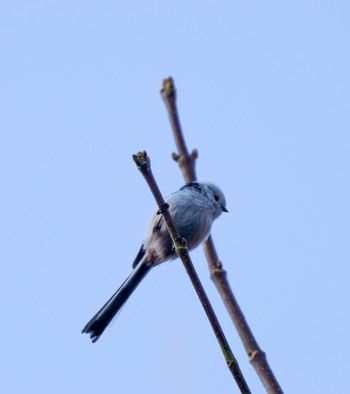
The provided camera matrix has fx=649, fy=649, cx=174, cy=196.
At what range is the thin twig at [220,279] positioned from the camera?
6.41 feet

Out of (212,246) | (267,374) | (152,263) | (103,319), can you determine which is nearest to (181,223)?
(152,263)

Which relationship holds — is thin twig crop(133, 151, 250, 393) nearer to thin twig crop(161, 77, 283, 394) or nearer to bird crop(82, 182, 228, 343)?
thin twig crop(161, 77, 283, 394)

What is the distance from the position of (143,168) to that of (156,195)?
0.11 metres

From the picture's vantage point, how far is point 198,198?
4480 millimetres

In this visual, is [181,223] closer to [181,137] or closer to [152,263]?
[152,263]

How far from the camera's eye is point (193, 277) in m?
2.15

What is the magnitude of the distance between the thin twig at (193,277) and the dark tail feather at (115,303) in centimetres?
145

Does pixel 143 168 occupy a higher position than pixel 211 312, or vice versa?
pixel 143 168

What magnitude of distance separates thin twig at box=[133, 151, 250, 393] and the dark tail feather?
1445 millimetres

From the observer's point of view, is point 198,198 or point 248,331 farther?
point 198,198

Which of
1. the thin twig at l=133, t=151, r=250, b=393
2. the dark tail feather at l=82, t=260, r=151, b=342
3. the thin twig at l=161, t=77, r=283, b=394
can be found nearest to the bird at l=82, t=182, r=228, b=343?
the dark tail feather at l=82, t=260, r=151, b=342

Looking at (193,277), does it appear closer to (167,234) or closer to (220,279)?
(220,279)

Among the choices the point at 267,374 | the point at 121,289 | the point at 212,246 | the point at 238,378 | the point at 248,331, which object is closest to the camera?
the point at 238,378

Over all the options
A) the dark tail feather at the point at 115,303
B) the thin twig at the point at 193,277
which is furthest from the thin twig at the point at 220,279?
the dark tail feather at the point at 115,303
